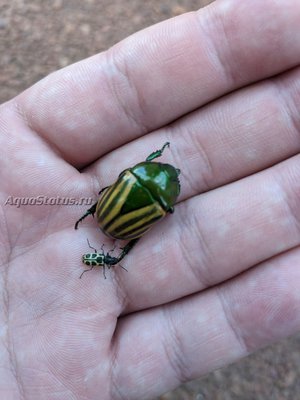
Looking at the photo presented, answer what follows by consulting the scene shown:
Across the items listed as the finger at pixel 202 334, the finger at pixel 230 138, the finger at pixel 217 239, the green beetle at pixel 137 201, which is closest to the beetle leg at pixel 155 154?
the finger at pixel 230 138

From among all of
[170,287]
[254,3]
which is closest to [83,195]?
[170,287]

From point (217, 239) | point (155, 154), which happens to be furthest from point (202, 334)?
point (155, 154)

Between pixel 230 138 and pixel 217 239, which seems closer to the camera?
pixel 217 239

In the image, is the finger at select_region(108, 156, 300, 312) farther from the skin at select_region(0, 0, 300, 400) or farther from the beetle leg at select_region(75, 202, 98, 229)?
the beetle leg at select_region(75, 202, 98, 229)

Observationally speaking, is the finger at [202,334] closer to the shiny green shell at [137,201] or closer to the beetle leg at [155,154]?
the shiny green shell at [137,201]

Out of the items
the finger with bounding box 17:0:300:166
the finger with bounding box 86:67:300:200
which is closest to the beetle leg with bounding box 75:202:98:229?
the finger with bounding box 86:67:300:200

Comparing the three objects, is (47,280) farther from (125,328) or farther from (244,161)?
(244,161)

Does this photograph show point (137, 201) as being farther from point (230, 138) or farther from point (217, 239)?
point (230, 138)
